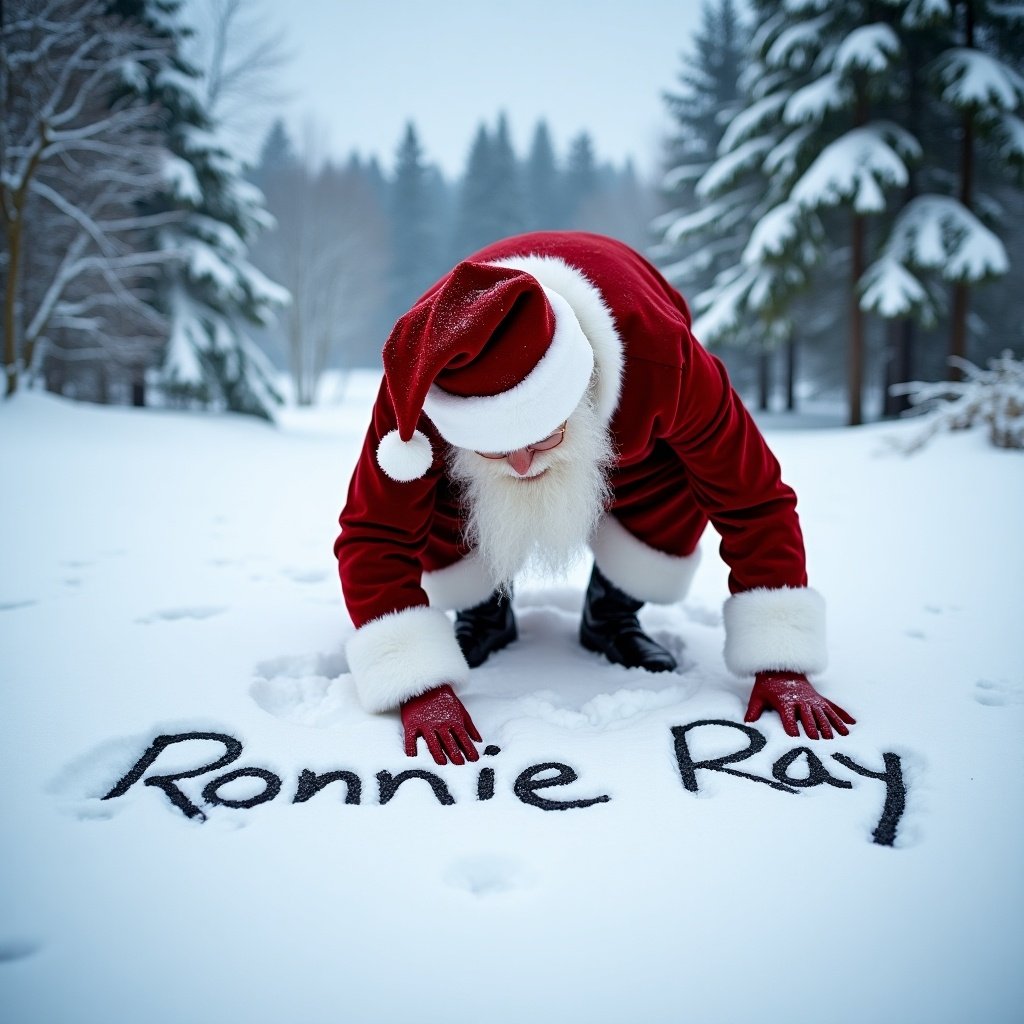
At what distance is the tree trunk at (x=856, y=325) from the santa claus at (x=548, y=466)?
7439mm

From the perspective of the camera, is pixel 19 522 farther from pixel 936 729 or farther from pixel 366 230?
pixel 366 230

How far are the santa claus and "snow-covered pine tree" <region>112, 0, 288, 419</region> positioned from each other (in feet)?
23.4

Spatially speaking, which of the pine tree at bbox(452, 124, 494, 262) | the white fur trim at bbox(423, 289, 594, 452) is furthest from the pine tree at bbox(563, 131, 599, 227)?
the white fur trim at bbox(423, 289, 594, 452)

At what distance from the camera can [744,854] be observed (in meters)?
1.20

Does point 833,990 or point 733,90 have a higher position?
point 733,90

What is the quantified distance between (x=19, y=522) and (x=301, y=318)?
44.6 ft

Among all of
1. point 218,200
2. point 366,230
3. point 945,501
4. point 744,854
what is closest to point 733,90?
point 366,230

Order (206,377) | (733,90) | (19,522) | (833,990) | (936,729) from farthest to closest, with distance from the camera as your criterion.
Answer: (733,90)
(206,377)
(19,522)
(936,729)
(833,990)

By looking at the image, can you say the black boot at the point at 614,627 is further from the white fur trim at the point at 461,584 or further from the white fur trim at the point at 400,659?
the white fur trim at the point at 400,659

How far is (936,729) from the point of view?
1582 mm

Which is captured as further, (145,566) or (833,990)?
(145,566)

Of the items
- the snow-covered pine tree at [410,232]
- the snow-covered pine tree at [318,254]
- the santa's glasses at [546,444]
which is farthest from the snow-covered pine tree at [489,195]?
the santa's glasses at [546,444]

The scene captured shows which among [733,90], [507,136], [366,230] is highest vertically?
[507,136]

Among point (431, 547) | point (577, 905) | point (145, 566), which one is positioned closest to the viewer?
point (577, 905)
